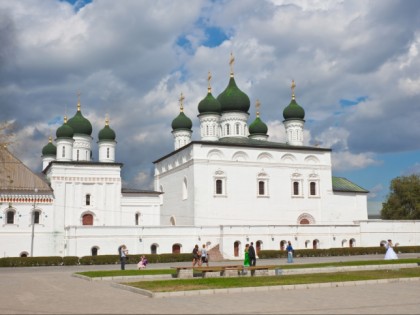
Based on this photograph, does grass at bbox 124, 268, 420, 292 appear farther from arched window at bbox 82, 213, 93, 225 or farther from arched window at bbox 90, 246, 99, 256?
arched window at bbox 82, 213, 93, 225

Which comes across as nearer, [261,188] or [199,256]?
[199,256]

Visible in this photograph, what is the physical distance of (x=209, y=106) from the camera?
139 feet

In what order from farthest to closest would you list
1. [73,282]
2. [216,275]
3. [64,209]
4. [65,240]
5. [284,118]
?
[284,118], [64,209], [65,240], [216,275], [73,282]

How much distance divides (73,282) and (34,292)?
127 inches

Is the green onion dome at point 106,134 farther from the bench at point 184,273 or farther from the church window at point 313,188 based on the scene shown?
the bench at point 184,273

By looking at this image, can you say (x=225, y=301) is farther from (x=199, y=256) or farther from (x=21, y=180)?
(x=21, y=180)

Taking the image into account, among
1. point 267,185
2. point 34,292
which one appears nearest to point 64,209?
point 267,185

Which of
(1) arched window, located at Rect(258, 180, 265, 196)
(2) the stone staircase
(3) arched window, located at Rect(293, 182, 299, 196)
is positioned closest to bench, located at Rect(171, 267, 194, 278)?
(2) the stone staircase

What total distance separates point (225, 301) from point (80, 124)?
33.1 meters

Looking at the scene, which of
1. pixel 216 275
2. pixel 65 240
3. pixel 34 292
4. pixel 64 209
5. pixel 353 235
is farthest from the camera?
pixel 353 235

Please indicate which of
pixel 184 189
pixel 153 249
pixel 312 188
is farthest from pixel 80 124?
pixel 312 188

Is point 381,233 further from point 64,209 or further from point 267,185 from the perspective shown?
point 64,209

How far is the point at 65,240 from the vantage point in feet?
111

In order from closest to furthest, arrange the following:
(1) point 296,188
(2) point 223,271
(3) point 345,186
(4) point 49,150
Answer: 1. (2) point 223,271
2. (1) point 296,188
3. (3) point 345,186
4. (4) point 49,150
